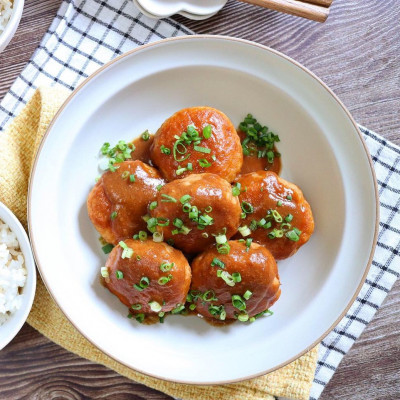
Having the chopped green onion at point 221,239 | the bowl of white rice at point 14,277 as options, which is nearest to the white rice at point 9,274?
the bowl of white rice at point 14,277

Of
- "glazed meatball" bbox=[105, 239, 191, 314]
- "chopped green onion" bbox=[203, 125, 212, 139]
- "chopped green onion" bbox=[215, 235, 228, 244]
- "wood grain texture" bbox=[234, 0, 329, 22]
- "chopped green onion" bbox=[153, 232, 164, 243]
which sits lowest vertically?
"glazed meatball" bbox=[105, 239, 191, 314]

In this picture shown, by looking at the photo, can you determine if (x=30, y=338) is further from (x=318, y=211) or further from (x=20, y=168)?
(x=318, y=211)

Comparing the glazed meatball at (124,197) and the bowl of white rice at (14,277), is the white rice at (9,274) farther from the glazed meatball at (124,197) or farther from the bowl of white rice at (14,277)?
the glazed meatball at (124,197)

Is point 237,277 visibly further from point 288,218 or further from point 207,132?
point 207,132

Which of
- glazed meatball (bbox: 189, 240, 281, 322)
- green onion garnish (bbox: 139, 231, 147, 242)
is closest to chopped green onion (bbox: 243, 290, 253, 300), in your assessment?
glazed meatball (bbox: 189, 240, 281, 322)

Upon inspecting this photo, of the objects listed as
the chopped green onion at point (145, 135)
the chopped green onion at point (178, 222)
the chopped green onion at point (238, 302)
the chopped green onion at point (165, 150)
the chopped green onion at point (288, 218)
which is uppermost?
the chopped green onion at point (288, 218)

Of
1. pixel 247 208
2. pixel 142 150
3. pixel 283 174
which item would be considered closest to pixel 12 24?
pixel 142 150

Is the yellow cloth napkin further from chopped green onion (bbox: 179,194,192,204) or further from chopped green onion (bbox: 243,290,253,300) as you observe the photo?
chopped green onion (bbox: 179,194,192,204)
